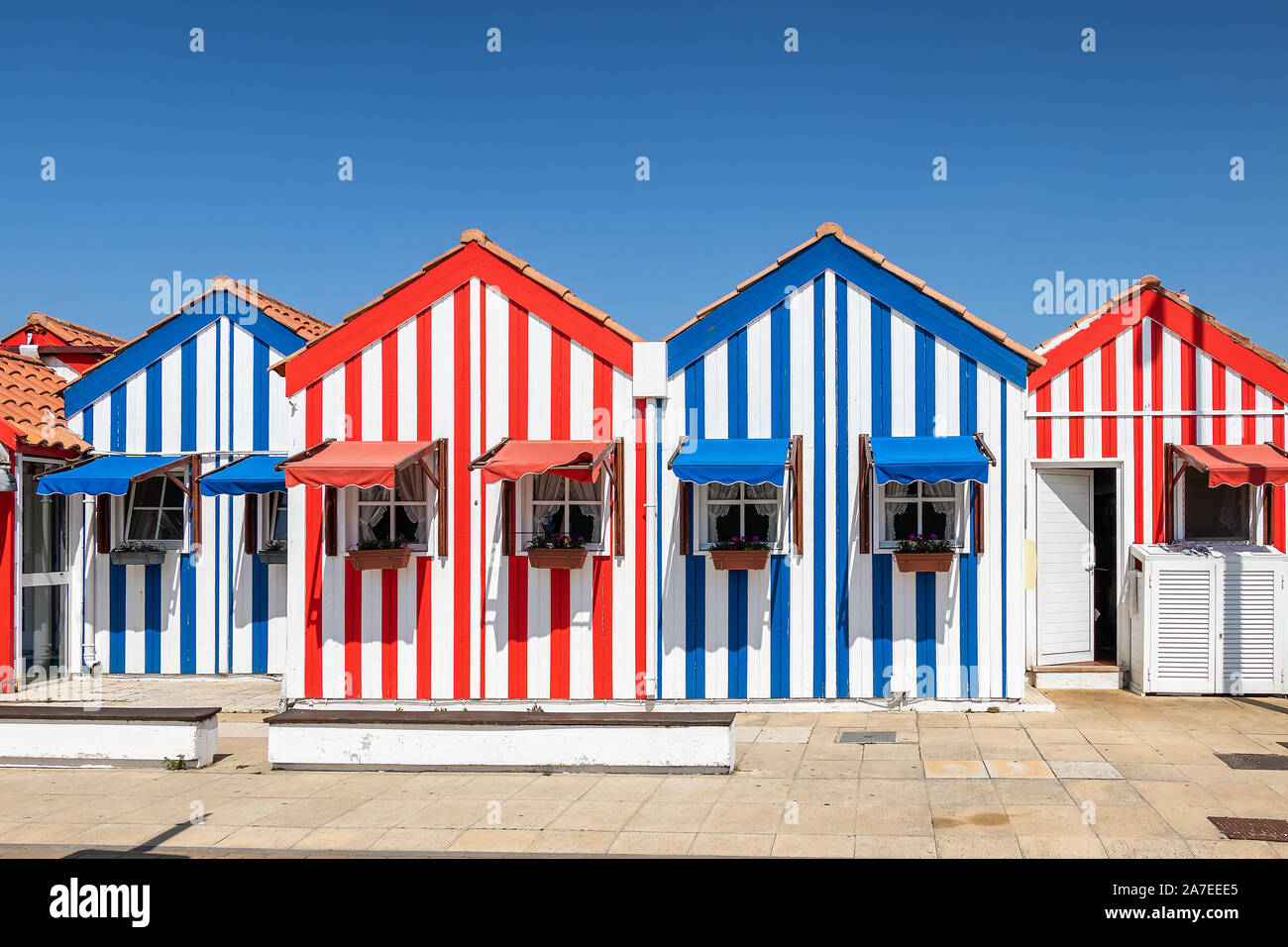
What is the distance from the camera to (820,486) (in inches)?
464

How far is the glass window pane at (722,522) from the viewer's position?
1196 centimetres

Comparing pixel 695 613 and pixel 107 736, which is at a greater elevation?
pixel 695 613

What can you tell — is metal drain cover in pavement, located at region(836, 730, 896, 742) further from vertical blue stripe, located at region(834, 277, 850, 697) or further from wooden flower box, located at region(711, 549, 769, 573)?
wooden flower box, located at region(711, 549, 769, 573)

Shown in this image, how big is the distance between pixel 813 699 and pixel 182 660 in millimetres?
8325

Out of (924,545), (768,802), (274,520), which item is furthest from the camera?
(274,520)

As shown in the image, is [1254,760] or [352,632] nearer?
[1254,760]

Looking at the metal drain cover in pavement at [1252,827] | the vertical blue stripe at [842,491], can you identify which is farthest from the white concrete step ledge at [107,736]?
the metal drain cover in pavement at [1252,827]

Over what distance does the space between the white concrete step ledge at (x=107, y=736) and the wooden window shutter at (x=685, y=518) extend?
16.5 ft

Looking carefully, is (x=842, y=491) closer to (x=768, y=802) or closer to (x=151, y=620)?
(x=768, y=802)

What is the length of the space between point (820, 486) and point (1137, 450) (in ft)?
13.8

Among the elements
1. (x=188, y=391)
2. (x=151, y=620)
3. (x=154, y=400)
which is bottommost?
(x=151, y=620)

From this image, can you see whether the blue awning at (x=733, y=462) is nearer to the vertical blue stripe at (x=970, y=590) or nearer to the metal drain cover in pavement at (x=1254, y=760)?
the vertical blue stripe at (x=970, y=590)

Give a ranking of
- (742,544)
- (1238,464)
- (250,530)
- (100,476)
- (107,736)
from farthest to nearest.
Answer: (250,530) < (100,476) < (1238,464) < (742,544) < (107,736)

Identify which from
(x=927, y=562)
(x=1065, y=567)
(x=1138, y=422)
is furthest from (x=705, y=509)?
(x=1138, y=422)
